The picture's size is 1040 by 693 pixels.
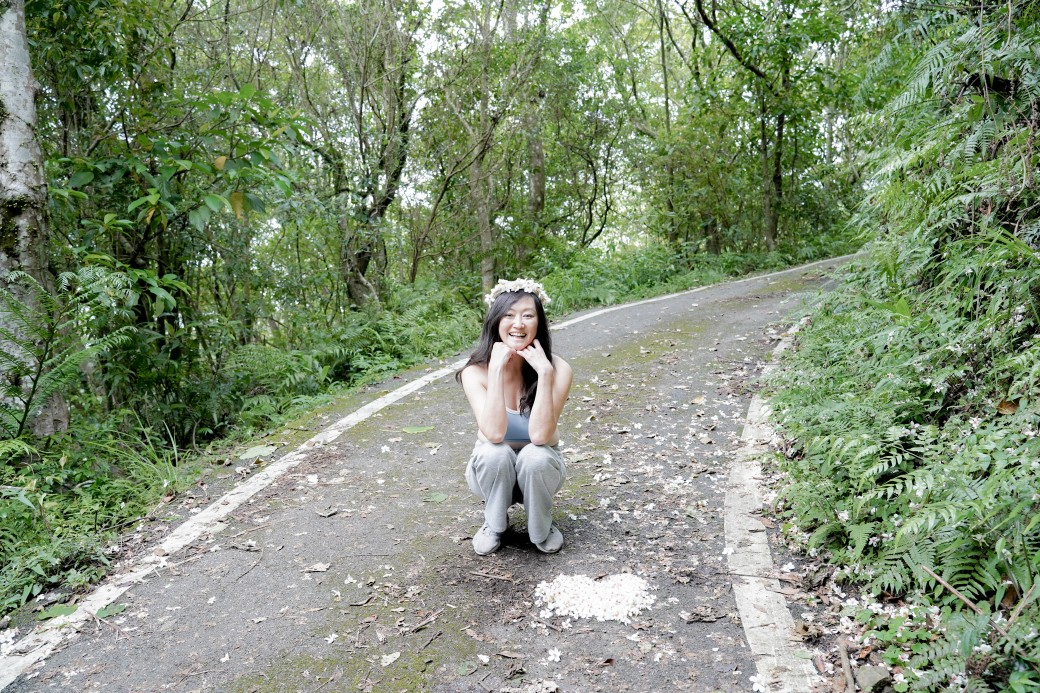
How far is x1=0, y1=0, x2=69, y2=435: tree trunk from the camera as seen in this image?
205 inches

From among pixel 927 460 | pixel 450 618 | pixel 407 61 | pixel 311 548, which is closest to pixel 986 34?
pixel 927 460

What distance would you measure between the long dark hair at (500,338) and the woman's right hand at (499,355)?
9cm

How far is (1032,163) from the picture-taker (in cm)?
523

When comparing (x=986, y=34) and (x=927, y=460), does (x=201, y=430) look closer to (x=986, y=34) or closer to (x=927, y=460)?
(x=927, y=460)

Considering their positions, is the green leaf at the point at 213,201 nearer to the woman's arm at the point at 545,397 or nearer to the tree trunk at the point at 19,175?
the tree trunk at the point at 19,175

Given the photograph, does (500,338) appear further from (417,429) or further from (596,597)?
(417,429)

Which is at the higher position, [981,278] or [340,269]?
[340,269]

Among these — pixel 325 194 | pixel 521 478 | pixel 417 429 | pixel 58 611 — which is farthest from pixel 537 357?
pixel 325 194

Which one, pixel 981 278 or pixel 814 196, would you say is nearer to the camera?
pixel 981 278

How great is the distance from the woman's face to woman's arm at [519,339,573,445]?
0.22 ft

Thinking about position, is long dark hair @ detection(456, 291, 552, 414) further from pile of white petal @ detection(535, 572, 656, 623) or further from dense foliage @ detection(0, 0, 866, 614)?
dense foliage @ detection(0, 0, 866, 614)

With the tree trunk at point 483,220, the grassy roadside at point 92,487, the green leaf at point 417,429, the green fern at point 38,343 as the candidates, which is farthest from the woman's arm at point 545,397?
the tree trunk at point 483,220

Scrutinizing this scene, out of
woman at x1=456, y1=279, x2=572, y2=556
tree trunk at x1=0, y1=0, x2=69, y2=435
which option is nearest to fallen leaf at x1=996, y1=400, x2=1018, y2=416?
woman at x1=456, y1=279, x2=572, y2=556

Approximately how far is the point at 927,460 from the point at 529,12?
1327cm
